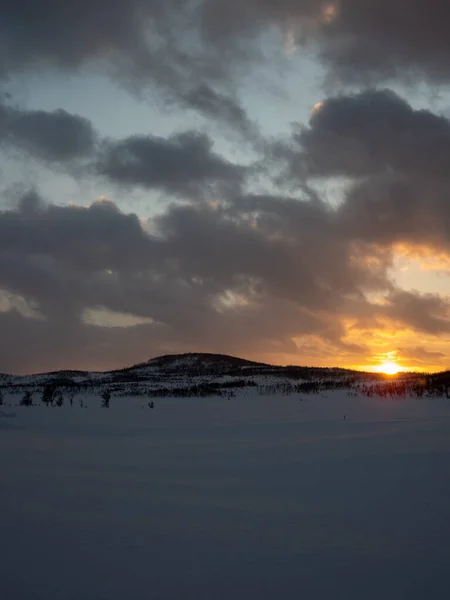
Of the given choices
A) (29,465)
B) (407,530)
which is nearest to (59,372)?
(29,465)

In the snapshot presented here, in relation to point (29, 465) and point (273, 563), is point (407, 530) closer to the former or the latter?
point (273, 563)

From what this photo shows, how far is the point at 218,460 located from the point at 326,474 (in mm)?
2219

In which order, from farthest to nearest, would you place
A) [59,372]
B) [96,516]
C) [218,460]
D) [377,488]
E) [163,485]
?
[59,372] → [218,460] → [163,485] → [377,488] → [96,516]

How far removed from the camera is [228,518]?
18.9 ft

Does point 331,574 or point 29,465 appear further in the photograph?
point 29,465

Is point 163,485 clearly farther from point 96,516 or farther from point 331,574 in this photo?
point 331,574

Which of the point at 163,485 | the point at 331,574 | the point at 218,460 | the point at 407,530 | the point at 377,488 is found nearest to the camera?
the point at 331,574

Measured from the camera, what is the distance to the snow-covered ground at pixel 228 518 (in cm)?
419

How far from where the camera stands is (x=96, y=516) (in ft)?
19.2

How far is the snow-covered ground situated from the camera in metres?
4.19

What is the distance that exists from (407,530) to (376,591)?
1.42 metres

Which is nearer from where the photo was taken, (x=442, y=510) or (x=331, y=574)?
(x=331, y=574)

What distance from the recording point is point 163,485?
7344mm

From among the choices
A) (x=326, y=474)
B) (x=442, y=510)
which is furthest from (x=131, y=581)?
(x=326, y=474)
